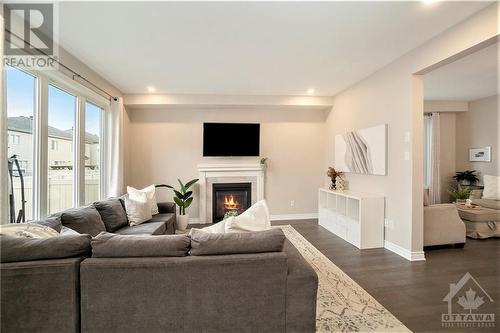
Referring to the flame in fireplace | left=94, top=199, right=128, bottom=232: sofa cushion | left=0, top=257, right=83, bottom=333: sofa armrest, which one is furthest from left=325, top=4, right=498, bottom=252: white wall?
left=94, top=199, right=128, bottom=232: sofa cushion

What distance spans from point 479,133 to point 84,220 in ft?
26.3

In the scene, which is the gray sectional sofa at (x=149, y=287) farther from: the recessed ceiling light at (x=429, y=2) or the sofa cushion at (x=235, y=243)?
the recessed ceiling light at (x=429, y=2)

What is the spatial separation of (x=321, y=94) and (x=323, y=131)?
3.15 feet

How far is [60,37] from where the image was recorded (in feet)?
9.05

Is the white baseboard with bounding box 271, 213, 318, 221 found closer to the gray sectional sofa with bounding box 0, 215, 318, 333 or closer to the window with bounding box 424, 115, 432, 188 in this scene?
the window with bounding box 424, 115, 432, 188

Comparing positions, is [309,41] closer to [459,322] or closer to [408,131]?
[408,131]

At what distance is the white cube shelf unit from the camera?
12.3 feet

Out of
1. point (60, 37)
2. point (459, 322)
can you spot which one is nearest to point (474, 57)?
point (459, 322)

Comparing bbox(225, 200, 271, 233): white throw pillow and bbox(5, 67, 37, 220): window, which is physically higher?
bbox(5, 67, 37, 220): window

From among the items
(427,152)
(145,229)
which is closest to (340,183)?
(427,152)

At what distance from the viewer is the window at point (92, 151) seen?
3889 mm

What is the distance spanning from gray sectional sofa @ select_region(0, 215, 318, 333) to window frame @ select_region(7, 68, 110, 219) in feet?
4.93

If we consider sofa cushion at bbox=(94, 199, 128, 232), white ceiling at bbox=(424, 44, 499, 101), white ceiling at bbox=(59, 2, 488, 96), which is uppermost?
white ceiling at bbox=(424, 44, 499, 101)

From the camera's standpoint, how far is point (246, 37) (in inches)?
109
